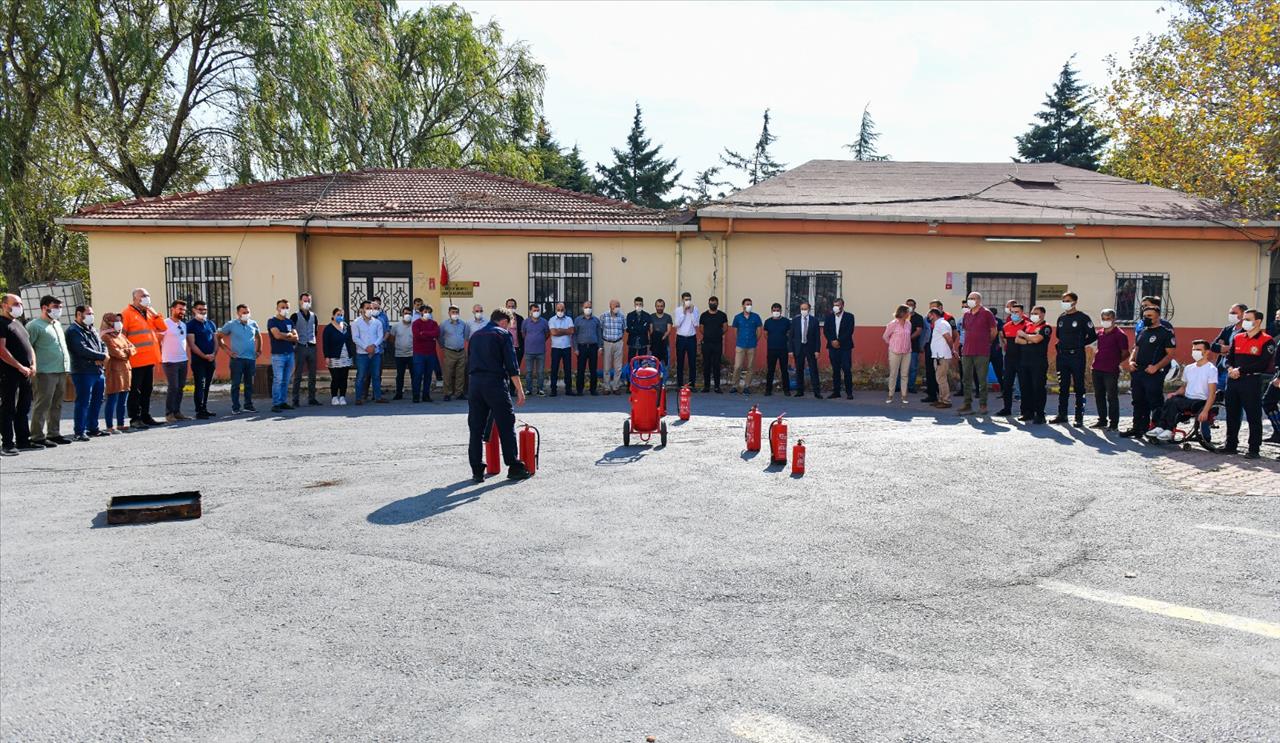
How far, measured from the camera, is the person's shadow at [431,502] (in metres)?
7.61

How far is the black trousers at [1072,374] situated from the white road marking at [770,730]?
11071 mm

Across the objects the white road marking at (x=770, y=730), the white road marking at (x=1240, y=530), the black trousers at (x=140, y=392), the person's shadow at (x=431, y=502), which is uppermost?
the black trousers at (x=140, y=392)

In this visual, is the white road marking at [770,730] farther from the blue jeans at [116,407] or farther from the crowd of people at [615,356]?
the blue jeans at [116,407]

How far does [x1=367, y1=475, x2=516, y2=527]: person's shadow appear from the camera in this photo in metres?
7.61

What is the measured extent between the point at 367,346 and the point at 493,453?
7.12m

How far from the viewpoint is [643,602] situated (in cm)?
563

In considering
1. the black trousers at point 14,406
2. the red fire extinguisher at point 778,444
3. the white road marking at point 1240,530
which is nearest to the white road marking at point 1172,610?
the white road marking at point 1240,530

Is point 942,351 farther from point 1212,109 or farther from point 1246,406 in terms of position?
point 1212,109

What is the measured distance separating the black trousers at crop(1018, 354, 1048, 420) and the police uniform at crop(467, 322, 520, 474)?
8467 millimetres

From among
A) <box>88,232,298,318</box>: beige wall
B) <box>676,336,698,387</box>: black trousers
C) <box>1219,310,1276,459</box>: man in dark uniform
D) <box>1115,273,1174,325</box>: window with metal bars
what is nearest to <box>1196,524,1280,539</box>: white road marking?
<box>1219,310,1276,459</box>: man in dark uniform

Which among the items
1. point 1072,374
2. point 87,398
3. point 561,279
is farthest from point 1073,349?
point 87,398

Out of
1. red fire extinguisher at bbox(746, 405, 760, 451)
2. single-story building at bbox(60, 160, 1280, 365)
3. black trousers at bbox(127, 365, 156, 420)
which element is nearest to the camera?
red fire extinguisher at bbox(746, 405, 760, 451)

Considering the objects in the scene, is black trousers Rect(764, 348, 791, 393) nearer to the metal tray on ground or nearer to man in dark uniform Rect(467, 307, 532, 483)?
man in dark uniform Rect(467, 307, 532, 483)

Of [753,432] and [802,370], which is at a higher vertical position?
[802,370]
